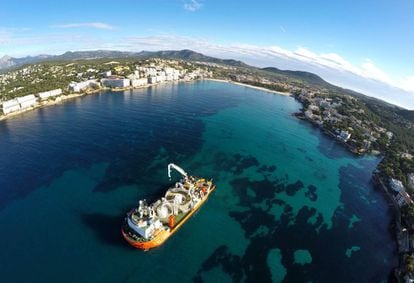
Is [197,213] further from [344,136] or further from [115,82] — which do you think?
[115,82]

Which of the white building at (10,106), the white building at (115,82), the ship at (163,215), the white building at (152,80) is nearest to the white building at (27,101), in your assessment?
the white building at (10,106)

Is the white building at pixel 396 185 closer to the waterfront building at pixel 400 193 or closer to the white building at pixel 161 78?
the waterfront building at pixel 400 193

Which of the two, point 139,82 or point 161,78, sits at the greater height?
point 161,78

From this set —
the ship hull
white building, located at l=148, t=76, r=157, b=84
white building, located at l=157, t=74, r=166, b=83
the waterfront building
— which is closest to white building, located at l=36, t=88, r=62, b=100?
white building, located at l=148, t=76, r=157, b=84

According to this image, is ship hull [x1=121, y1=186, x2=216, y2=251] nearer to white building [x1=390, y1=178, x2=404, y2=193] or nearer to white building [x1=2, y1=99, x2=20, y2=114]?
white building [x1=390, y1=178, x2=404, y2=193]

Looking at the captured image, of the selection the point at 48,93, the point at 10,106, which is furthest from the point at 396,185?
the point at 48,93

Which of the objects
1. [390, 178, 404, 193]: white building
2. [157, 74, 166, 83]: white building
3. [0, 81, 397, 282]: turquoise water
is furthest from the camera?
[157, 74, 166, 83]: white building
